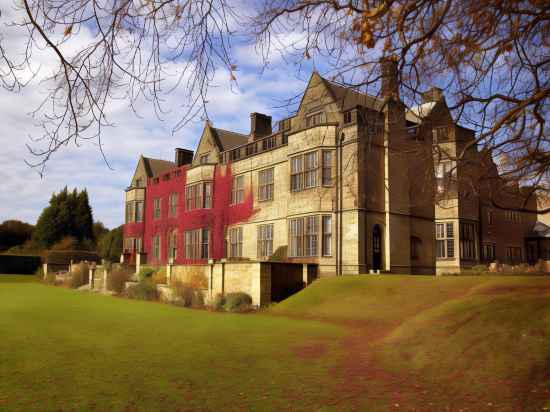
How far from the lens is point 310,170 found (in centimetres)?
2764

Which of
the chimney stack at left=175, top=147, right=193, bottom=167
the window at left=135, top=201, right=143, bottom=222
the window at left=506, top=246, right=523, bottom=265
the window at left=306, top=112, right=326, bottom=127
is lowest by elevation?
the window at left=506, top=246, right=523, bottom=265

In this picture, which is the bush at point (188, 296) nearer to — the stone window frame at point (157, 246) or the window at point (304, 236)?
the window at point (304, 236)

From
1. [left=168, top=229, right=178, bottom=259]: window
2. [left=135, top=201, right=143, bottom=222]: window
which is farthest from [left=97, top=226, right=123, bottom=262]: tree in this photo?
[left=168, top=229, right=178, bottom=259]: window

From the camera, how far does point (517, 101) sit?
9.57 meters

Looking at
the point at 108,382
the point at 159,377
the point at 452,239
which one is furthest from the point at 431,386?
the point at 452,239

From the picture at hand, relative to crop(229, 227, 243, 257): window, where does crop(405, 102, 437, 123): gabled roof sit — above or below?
above

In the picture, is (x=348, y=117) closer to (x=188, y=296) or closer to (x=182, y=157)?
(x=188, y=296)

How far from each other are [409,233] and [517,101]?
64.4 ft

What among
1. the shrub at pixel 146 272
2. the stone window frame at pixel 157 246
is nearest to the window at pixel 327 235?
the shrub at pixel 146 272

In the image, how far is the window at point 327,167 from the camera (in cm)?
2700

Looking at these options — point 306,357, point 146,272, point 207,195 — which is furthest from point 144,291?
point 306,357

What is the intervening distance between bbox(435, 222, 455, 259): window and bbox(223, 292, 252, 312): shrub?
13.8m

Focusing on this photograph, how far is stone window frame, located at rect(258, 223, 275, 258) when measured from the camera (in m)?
30.8

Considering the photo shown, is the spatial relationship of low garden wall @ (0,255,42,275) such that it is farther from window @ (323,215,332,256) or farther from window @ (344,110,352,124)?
window @ (344,110,352,124)
